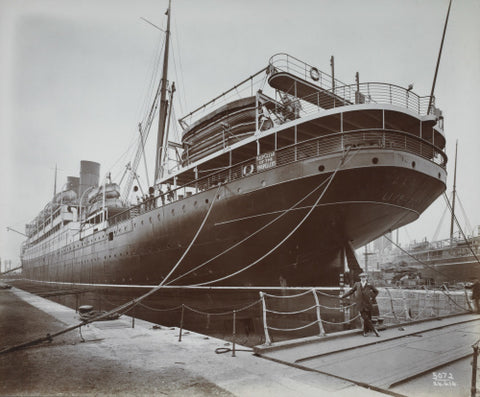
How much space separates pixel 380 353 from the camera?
6.06 metres

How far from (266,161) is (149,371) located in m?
8.12

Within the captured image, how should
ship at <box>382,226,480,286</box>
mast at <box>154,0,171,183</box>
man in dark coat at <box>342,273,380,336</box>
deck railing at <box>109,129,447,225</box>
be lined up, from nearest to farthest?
1. man in dark coat at <box>342,273,380,336</box>
2. deck railing at <box>109,129,447,225</box>
3. mast at <box>154,0,171,183</box>
4. ship at <box>382,226,480,286</box>

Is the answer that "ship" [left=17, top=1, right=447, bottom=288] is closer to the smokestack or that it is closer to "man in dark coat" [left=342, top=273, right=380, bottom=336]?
"man in dark coat" [left=342, top=273, right=380, bottom=336]

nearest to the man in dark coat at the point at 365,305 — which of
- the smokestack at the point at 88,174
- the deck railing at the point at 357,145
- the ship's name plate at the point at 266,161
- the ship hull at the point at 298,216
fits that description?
the ship hull at the point at 298,216

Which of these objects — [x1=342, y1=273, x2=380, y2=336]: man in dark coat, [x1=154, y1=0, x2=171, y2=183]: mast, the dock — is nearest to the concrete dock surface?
the dock

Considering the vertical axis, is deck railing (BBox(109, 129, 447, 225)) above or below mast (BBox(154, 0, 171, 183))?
below

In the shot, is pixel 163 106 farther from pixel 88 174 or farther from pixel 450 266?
pixel 450 266

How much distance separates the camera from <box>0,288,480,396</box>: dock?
4.26 metres

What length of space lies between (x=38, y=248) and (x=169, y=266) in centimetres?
4212

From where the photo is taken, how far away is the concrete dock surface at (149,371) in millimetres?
4203

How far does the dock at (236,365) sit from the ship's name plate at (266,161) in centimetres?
593

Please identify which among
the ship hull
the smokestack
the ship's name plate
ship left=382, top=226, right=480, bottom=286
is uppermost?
the smokestack

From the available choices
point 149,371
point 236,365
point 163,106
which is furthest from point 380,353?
point 163,106

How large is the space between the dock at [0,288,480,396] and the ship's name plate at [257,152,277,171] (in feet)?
19.4
